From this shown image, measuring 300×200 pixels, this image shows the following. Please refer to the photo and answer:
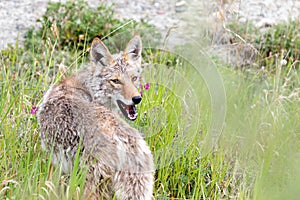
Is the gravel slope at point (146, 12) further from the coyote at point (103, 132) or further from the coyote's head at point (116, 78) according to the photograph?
the coyote at point (103, 132)

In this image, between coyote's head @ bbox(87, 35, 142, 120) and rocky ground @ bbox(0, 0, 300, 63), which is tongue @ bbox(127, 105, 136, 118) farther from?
rocky ground @ bbox(0, 0, 300, 63)

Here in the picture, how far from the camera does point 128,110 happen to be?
4094 mm

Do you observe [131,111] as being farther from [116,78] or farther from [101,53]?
[101,53]

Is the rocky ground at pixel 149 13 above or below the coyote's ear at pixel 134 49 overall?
below

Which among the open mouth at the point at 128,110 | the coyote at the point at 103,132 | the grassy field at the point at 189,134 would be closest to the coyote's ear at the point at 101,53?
the coyote at the point at 103,132

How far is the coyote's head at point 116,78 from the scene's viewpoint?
4.07 metres

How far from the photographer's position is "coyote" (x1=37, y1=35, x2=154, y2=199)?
3557 millimetres

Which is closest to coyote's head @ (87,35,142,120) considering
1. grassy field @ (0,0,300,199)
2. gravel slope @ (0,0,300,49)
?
grassy field @ (0,0,300,199)

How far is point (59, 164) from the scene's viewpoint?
374 cm

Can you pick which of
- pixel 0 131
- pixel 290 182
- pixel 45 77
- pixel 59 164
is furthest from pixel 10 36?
pixel 290 182

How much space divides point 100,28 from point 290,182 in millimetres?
5003

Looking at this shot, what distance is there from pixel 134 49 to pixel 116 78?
0.30 meters

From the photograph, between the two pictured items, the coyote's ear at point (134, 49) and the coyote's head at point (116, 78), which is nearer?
the coyote's head at point (116, 78)

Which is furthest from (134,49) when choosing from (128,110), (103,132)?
(103,132)
